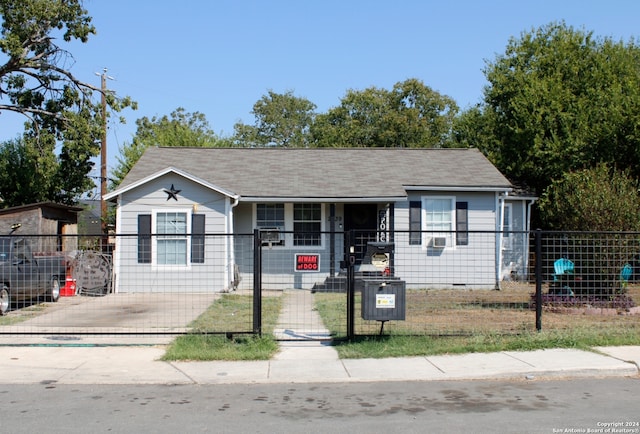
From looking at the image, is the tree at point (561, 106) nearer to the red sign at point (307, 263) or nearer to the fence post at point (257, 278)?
the red sign at point (307, 263)

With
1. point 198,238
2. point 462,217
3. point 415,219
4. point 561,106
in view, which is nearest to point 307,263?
point 198,238

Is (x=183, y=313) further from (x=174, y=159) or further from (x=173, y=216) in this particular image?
(x=174, y=159)

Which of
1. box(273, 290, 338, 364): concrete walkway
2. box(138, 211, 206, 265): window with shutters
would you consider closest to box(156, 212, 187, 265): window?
box(138, 211, 206, 265): window with shutters

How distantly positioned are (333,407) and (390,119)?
137ft

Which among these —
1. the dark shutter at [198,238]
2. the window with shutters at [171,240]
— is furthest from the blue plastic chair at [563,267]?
the dark shutter at [198,238]

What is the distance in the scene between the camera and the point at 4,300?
13.2 m

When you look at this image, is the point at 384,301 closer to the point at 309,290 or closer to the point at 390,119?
the point at 309,290

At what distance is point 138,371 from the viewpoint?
8492 mm

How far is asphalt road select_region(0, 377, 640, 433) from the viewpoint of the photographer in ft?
20.1

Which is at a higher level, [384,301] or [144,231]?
[144,231]

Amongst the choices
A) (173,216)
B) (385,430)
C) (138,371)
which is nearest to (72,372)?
(138,371)

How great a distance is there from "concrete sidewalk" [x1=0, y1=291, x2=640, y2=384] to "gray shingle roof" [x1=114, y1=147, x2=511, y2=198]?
8.72 metres

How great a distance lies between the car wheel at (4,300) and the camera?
13.1 meters

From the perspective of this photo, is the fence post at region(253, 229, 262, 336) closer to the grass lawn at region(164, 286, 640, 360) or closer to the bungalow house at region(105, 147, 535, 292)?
the grass lawn at region(164, 286, 640, 360)
